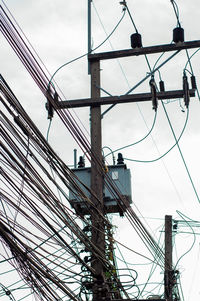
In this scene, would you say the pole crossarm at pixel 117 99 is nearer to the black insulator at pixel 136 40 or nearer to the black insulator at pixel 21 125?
the black insulator at pixel 136 40

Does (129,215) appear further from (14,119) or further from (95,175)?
(14,119)

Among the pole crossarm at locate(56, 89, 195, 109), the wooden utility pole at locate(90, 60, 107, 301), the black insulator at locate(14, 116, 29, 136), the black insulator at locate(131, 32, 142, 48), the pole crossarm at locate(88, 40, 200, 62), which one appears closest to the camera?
the black insulator at locate(14, 116, 29, 136)

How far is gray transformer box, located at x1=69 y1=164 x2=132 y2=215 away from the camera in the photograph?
32.4 ft

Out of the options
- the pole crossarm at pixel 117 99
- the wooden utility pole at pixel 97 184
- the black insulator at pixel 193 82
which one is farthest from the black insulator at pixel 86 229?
the black insulator at pixel 193 82

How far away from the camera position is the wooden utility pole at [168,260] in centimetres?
1346

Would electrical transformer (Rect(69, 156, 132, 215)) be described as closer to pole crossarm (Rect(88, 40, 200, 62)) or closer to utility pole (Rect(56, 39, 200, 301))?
utility pole (Rect(56, 39, 200, 301))

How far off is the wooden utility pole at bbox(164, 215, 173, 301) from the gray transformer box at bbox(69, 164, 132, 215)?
3313 mm

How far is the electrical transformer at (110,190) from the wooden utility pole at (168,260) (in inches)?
130

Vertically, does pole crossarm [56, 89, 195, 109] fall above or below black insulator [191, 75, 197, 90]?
below

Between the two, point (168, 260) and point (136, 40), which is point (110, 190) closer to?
point (136, 40)

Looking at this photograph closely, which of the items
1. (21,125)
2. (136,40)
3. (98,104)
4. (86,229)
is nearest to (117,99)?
(98,104)

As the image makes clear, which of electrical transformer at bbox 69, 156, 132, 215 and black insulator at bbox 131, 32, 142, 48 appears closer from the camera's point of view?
electrical transformer at bbox 69, 156, 132, 215

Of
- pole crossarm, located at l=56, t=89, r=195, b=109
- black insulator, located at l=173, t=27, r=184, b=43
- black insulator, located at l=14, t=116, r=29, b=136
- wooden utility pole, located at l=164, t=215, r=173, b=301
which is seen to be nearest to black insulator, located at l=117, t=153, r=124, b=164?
pole crossarm, located at l=56, t=89, r=195, b=109

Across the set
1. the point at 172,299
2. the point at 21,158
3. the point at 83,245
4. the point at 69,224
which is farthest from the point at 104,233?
the point at 172,299
